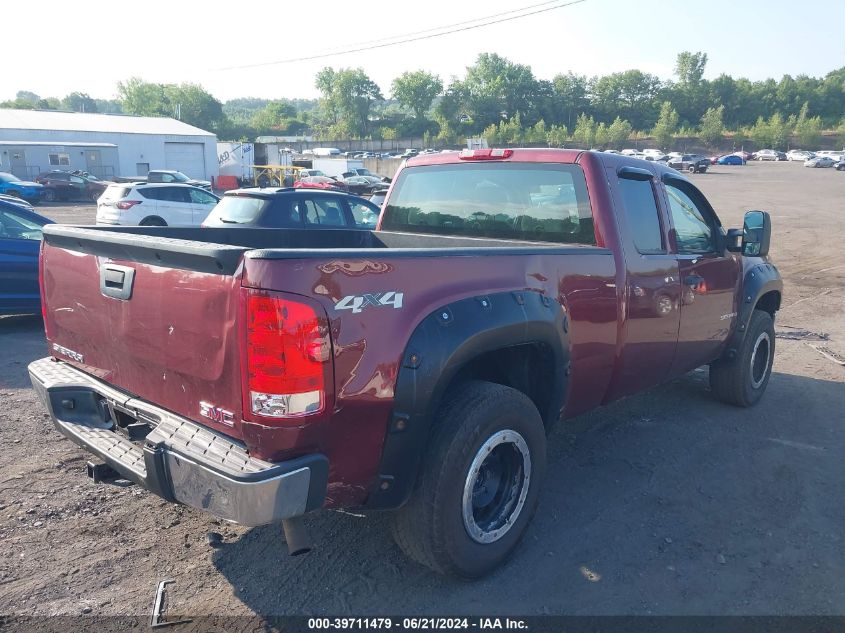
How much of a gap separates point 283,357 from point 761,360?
4941 mm

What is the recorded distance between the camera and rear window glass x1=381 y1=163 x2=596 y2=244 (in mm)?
4102

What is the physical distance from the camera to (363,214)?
1143 cm

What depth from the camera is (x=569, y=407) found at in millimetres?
3859

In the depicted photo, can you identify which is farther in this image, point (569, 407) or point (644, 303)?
point (644, 303)

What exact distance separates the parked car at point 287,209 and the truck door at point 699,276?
234 inches

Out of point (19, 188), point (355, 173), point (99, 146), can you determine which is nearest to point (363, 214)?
point (19, 188)

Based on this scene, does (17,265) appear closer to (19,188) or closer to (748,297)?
(748,297)

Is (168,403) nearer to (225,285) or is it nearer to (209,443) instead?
(209,443)

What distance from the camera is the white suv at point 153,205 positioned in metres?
16.3

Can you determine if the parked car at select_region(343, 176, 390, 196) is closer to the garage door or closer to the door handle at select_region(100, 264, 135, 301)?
the garage door

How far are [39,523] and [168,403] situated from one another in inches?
57.8

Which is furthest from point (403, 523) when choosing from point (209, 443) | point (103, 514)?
point (103, 514)

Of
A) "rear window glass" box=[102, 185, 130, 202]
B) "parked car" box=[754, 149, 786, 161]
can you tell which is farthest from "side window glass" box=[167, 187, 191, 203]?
"parked car" box=[754, 149, 786, 161]

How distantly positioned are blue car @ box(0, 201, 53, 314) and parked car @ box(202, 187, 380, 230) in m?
2.87
